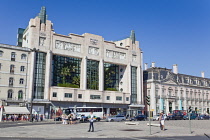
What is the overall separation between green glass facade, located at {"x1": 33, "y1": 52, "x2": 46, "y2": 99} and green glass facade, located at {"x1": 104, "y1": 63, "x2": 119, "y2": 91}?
76.7ft

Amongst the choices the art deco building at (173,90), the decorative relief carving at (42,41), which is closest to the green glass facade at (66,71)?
the decorative relief carving at (42,41)

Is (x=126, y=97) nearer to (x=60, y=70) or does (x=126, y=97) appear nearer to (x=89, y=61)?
(x=89, y=61)

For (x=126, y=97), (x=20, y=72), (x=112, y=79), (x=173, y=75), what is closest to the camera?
(x=20, y=72)

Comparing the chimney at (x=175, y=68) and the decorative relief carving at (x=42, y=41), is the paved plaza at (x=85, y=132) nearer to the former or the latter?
the decorative relief carving at (x=42, y=41)

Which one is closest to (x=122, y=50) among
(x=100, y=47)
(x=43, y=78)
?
(x=100, y=47)

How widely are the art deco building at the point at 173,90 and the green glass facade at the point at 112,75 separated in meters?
11.9

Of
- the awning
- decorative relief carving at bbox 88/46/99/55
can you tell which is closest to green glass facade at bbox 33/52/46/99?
the awning

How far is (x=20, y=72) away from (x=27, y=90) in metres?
4.56

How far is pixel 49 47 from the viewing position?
215 feet

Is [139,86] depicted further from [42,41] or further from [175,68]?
[42,41]

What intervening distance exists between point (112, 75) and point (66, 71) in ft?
58.3

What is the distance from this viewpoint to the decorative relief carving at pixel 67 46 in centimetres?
6754

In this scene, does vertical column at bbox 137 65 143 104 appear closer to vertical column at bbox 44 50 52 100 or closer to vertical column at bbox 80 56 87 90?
vertical column at bbox 80 56 87 90

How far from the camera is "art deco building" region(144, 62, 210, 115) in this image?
283 feet
